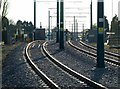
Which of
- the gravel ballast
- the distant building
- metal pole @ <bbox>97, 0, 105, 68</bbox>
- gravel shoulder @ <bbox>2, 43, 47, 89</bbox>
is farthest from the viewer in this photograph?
the distant building


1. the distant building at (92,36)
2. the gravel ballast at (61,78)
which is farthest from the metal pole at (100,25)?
the distant building at (92,36)

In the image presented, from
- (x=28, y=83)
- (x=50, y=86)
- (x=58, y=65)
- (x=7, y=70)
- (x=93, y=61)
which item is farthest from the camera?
(x=93, y=61)

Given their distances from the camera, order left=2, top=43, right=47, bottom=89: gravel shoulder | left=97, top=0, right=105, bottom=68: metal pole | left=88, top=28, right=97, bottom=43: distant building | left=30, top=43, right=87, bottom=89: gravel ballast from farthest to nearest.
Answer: left=88, top=28, right=97, bottom=43: distant building
left=97, top=0, right=105, bottom=68: metal pole
left=2, top=43, right=47, bottom=89: gravel shoulder
left=30, top=43, right=87, bottom=89: gravel ballast

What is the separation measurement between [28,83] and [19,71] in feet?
11.7

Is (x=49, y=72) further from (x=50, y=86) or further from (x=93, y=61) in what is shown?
(x=93, y=61)

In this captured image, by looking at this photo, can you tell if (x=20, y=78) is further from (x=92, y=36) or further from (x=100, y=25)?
(x=92, y=36)

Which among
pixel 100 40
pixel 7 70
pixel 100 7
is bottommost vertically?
pixel 7 70

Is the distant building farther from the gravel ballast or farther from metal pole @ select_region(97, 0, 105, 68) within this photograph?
the gravel ballast

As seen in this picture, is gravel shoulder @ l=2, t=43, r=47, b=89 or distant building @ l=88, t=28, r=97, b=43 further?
distant building @ l=88, t=28, r=97, b=43

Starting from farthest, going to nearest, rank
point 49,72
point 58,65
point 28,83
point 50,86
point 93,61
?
1. point 93,61
2. point 58,65
3. point 49,72
4. point 28,83
5. point 50,86

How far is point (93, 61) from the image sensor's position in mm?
20203

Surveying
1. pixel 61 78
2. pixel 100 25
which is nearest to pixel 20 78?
pixel 61 78

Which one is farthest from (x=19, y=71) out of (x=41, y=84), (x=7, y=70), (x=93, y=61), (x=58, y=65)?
(x=93, y=61)

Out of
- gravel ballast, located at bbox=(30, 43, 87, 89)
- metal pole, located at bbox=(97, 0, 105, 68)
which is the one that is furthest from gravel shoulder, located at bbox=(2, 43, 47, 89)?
metal pole, located at bbox=(97, 0, 105, 68)
